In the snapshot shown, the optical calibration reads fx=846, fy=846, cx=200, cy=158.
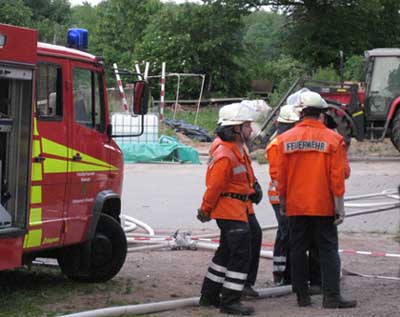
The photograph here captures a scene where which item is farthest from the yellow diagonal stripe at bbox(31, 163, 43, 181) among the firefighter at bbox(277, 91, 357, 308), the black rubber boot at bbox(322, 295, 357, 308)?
the black rubber boot at bbox(322, 295, 357, 308)

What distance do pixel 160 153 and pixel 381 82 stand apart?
6.54 metres

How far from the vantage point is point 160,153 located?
2364 centimetres

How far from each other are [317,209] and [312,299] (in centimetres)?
109

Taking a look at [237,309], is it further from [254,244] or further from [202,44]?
[202,44]

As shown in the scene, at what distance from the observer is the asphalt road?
1313 cm

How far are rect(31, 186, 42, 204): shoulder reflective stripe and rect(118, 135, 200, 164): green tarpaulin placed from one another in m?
16.0

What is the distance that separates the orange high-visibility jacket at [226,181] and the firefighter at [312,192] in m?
→ 0.36

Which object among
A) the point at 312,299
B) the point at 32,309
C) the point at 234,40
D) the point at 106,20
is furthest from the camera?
the point at 106,20

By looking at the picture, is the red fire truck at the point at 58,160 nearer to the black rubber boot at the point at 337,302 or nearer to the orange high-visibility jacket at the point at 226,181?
the orange high-visibility jacket at the point at 226,181

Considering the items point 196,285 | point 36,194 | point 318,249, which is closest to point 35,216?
point 36,194

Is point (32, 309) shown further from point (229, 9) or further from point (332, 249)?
point (229, 9)

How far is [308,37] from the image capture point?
1877 inches

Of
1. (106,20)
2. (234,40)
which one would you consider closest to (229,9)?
(234,40)

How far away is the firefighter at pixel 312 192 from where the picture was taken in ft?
24.0
